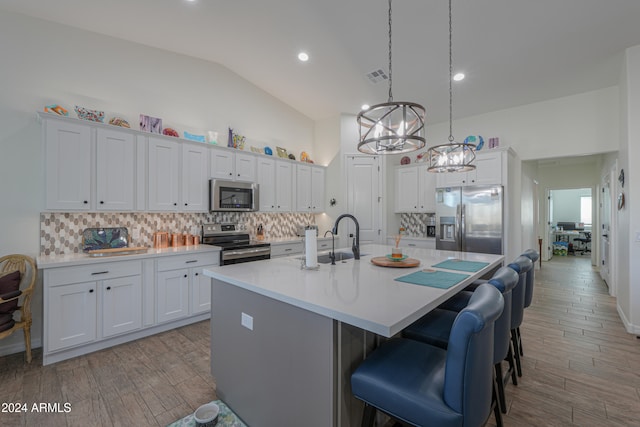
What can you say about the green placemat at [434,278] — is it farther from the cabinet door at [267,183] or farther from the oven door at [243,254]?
the cabinet door at [267,183]

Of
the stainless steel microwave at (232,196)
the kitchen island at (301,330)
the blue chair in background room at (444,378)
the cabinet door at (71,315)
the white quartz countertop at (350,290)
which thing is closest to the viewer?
the blue chair in background room at (444,378)

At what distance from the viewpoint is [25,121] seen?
302 cm

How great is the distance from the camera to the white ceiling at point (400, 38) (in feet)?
9.91

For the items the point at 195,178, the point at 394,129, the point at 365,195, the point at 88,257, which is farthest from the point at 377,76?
the point at 88,257

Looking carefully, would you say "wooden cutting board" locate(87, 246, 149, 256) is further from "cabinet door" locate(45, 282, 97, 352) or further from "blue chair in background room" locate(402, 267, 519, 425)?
"blue chair in background room" locate(402, 267, 519, 425)

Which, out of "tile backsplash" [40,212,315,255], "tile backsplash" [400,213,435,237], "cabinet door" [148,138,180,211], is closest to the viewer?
"tile backsplash" [40,212,315,255]

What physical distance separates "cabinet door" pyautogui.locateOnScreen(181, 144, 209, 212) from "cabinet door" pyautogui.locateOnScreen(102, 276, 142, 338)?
3.83ft

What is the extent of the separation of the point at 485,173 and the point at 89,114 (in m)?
5.56

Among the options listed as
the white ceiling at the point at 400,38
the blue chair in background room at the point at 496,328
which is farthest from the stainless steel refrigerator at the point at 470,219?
the blue chair in background room at the point at 496,328

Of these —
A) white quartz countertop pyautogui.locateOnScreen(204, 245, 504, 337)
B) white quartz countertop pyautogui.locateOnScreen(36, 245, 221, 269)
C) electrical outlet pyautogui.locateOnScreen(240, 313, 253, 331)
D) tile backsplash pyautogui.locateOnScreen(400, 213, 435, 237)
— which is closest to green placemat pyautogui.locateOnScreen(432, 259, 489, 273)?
white quartz countertop pyautogui.locateOnScreen(204, 245, 504, 337)

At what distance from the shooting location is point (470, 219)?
4809 millimetres

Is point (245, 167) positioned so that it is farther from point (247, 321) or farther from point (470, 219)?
point (470, 219)

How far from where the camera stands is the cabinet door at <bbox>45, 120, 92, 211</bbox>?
9.41 feet

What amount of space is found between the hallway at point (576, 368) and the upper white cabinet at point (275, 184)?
3.83 metres
